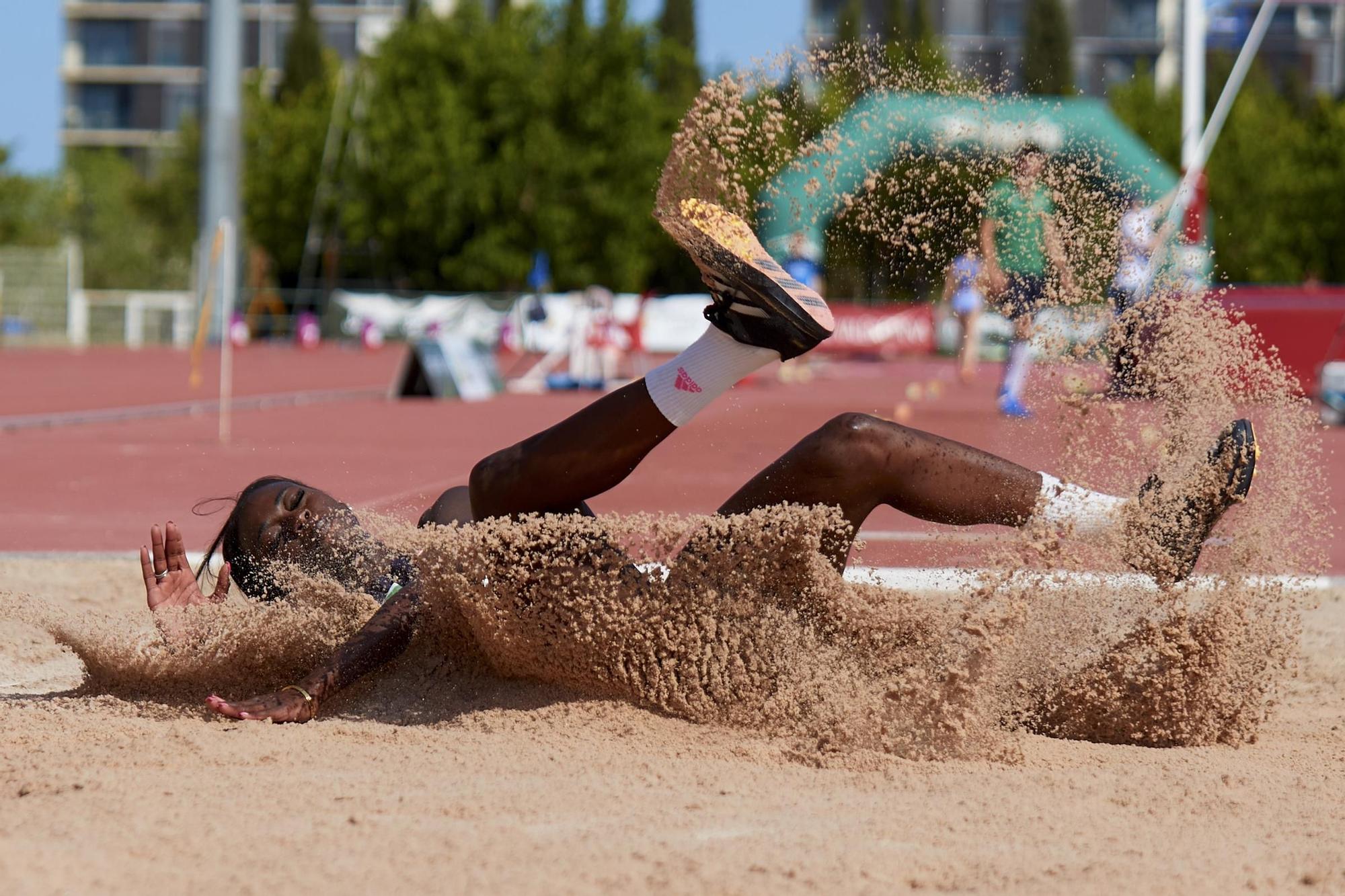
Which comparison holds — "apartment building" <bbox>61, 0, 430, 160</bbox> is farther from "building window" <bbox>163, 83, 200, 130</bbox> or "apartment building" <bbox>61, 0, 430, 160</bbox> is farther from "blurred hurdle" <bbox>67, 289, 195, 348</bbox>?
"blurred hurdle" <bbox>67, 289, 195, 348</bbox>

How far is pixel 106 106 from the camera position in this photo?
76.6 metres

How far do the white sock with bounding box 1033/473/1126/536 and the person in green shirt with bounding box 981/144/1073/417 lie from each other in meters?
0.61

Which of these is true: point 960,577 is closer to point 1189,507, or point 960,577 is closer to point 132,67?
point 1189,507

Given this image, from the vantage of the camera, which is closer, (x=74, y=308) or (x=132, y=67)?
(x=74, y=308)

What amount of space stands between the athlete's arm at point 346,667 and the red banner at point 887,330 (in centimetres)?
2782

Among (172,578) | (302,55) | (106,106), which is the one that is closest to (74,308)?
(302,55)

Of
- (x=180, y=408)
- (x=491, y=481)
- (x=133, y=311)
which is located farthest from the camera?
(x=133, y=311)

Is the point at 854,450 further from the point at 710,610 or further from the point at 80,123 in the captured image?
the point at 80,123

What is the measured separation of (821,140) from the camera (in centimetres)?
404

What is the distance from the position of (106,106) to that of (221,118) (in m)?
53.3

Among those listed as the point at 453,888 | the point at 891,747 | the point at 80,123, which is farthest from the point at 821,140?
the point at 80,123

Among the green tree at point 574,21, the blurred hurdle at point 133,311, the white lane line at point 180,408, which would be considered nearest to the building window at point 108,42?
the blurred hurdle at point 133,311

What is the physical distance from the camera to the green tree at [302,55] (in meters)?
59.6

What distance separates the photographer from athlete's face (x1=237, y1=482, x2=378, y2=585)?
3871 mm
